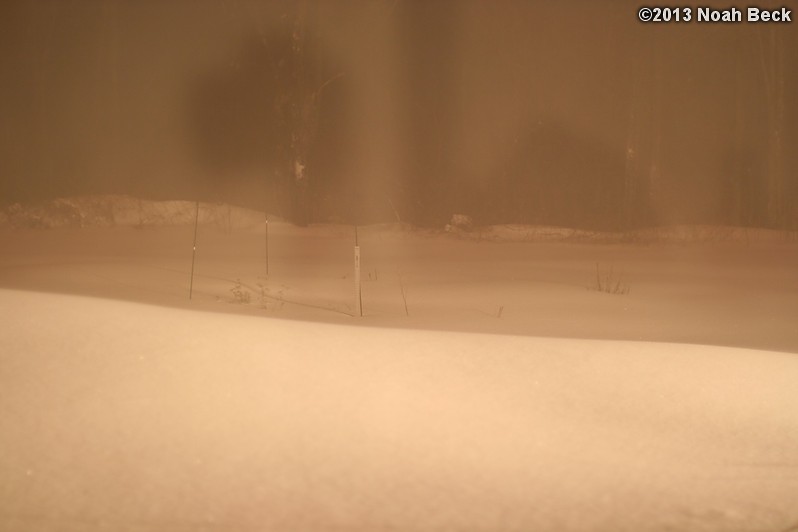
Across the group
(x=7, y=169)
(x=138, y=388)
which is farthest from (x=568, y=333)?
(x=7, y=169)

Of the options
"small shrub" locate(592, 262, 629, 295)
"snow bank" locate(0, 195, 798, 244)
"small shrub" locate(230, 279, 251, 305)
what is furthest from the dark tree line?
"small shrub" locate(230, 279, 251, 305)

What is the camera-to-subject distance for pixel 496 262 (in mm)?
13141

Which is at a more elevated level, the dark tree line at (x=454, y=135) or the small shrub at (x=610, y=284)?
the dark tree line at (x=454, y=135)

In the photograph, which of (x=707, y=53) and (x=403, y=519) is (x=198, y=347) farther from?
(x=707, y=53)

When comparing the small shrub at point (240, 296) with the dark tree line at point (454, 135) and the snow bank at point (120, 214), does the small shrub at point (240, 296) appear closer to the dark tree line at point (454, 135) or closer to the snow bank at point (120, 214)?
the snow bank at point (120, 214)

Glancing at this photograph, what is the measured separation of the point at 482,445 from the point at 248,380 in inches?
46.8

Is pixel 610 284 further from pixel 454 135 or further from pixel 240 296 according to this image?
pixel 454 135

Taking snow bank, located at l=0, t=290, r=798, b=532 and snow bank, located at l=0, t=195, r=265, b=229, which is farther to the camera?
snow bank, located at l=0, t=195, r=265, b=229

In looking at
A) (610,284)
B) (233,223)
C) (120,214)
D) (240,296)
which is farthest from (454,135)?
(240,296)

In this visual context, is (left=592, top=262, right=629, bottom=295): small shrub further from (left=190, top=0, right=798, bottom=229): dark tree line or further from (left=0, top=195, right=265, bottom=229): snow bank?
(left=0, top=195, right=265, bottom=229): snow bank

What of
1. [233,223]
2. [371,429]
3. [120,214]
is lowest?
[233,223]

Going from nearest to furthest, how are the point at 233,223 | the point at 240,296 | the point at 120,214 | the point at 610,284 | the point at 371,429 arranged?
1. the point at 371,429
2. the point at 240,296
3. the point at 610,284
4. the point at 120,214
5. the point at 233,223

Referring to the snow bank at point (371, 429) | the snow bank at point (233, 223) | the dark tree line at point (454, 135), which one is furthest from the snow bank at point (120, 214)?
the snow bank at point (371, 429)

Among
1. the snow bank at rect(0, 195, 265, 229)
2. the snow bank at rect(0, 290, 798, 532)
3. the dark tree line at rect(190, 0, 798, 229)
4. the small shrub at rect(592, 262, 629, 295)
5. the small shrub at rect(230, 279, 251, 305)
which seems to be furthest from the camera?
the dark tree line at rect(190, 0, 798, 229)
